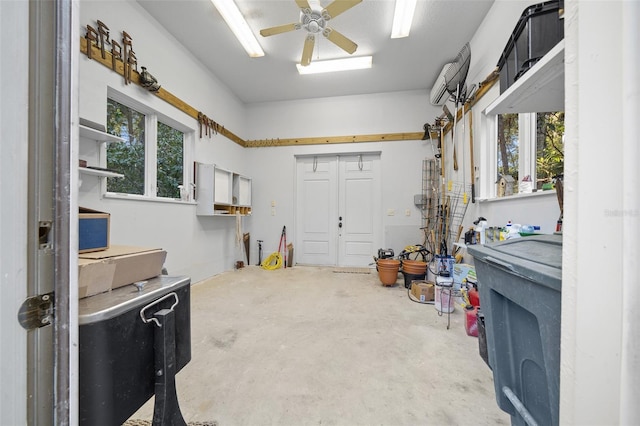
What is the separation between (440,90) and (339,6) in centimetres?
241

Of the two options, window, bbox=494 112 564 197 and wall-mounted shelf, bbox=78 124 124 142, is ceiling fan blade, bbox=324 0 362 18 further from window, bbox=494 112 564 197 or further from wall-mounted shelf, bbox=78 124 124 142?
wall-mounted shelf, bbox=78 124 124 142

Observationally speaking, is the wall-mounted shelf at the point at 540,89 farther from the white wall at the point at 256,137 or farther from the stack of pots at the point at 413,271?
the stack of pots at the point at 413,271

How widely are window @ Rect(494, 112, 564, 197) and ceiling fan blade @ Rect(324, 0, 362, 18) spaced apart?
1.93 m

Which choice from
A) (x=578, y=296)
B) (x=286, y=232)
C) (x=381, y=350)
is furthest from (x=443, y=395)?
(x=286, y=232)

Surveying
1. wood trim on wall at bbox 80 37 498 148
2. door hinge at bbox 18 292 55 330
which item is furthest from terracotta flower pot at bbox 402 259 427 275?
door hinge at bbox 18 292 55 330

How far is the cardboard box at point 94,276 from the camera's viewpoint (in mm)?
690

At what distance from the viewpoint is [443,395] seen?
1.41m

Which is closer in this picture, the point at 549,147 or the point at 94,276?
the point at 94,276

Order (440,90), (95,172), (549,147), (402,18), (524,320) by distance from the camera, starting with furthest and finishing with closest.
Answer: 1. (440,90)
2. (402,18)
3. (95,172)
4. (549,147)
5. (524,320)

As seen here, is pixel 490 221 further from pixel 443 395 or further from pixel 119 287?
pixel 119 287

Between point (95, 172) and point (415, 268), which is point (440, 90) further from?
point (95, 172)

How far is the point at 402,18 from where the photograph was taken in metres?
2.81

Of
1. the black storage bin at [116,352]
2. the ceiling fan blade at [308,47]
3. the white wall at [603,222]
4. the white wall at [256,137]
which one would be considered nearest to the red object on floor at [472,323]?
the white wall at [256,137]

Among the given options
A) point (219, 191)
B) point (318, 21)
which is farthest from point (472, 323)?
point (219, 191)
